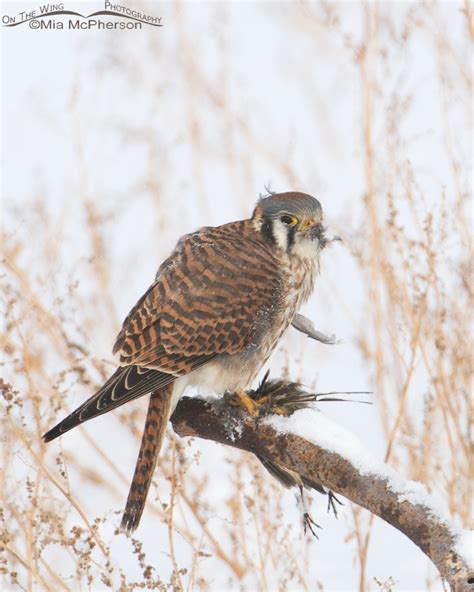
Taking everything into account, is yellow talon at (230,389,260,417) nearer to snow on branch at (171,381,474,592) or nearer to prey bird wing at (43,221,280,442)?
snow on branch at (171,381,474,592)

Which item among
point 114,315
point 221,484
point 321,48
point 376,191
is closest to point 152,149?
point 114,315

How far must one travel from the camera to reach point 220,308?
2.67 meters

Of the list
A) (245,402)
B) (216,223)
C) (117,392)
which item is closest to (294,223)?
(245,402)

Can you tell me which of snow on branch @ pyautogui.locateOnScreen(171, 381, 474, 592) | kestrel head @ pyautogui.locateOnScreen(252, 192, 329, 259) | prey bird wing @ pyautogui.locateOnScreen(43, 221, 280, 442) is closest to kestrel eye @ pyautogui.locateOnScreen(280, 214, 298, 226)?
kestrel head @ pyautogui.locateOnScreen(252, 192, 329, 259)

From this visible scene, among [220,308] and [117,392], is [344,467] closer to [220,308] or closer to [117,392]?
[117,392]

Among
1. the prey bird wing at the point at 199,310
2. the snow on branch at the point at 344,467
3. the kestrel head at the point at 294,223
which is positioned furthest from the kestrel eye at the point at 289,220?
the snow on branch at the point at 344,467

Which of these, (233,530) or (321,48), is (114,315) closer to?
(233,530)

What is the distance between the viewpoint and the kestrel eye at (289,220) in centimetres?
278

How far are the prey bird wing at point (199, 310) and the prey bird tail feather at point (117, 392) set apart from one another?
0.12 feet

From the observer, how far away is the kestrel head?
2.76 m

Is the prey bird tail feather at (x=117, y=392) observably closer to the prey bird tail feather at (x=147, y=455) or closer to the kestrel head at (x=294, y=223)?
the prey bird tail feather at (x=147, y=455)

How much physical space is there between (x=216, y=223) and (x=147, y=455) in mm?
4202

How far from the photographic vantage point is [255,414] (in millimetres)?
2406

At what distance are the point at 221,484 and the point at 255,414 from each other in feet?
7.89
